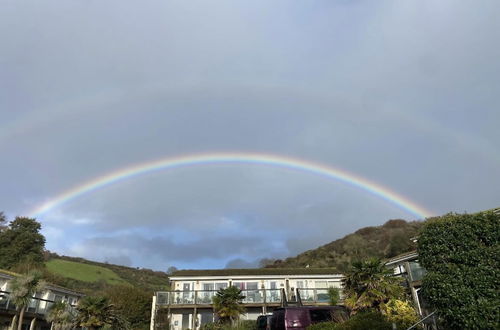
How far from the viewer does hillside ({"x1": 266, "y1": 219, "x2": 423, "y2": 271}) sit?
6506 cm

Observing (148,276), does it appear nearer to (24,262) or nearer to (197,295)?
(24,262)

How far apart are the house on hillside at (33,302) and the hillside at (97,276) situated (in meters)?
A: 16.0

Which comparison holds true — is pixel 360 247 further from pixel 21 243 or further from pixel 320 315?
pixel 320 315

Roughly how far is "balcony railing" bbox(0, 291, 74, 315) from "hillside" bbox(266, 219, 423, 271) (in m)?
45.3

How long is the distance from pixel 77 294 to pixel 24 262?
2136 centimetres

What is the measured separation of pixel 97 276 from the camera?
74062 mm

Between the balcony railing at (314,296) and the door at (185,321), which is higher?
the balcony railing at (314,296)

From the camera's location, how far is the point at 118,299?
43.4 m

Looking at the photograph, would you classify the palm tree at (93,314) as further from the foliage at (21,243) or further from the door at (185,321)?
the foliage at (21,243)

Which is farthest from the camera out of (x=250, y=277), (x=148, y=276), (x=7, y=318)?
(x=148, y=276)

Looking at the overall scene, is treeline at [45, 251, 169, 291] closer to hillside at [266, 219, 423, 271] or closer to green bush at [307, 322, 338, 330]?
hillside at [266, 219, 423, 271]

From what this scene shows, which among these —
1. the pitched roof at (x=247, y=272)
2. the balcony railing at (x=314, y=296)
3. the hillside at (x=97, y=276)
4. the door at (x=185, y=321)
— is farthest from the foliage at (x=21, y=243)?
the balcony railing at (x=314, y=296)

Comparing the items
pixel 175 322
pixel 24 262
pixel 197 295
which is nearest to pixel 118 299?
pixel 175 322

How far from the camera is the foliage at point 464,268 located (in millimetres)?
10653
